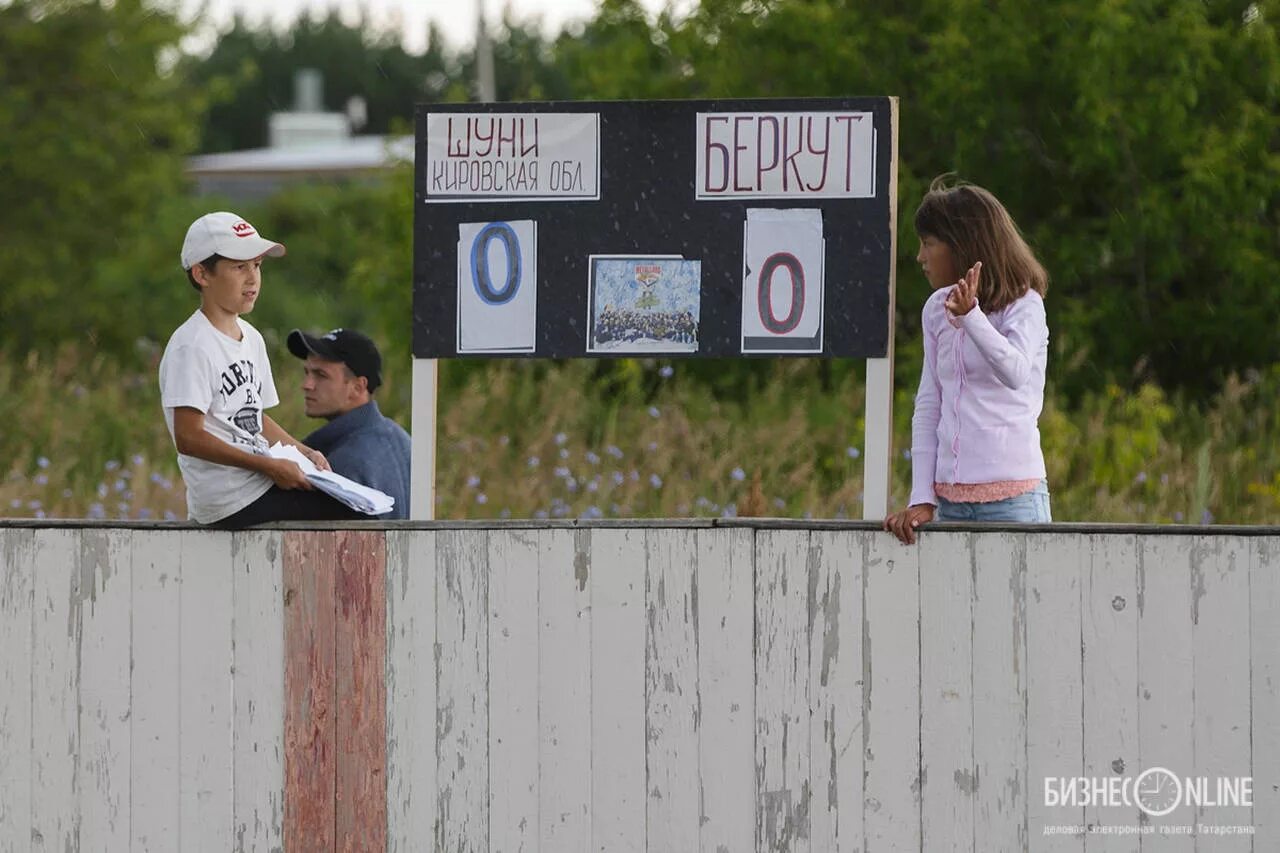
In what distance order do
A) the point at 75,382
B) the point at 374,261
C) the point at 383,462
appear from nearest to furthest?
the point at 383,462
the point at 75,382
the point at 374,261

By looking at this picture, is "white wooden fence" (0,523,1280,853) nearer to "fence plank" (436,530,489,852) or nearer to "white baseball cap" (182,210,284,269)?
"fence plank" (436,530,489,852)

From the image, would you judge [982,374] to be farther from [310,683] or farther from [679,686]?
[310,683]

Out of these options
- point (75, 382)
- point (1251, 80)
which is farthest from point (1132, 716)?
point (75, 382)

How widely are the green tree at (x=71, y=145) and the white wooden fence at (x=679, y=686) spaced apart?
1449 cm

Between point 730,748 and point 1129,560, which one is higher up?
point 1129,560

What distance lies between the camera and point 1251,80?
10414mm

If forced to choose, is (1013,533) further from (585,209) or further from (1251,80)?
(1251,80)

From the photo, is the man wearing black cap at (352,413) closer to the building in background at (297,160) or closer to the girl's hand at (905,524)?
the girl's hand at (905,524)

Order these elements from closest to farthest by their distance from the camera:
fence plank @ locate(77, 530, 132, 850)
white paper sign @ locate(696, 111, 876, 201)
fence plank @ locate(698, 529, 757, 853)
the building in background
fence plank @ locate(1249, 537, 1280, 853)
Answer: fence plank @ locate(1249, 537, 1280, 853)
fence plank @ locate(698, 529, 757, 853)
fence plank @ locate(77, 530, 132, 850)
white paper sign @ locate(696, 111, 876, 201)
the building in background

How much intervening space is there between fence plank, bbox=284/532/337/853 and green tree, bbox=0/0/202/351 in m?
14.7

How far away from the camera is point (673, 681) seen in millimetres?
4660

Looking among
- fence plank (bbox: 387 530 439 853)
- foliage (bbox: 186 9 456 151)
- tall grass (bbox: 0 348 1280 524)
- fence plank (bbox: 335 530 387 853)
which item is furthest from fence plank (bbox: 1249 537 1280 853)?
foliage (bbox: 186 9 456 151)

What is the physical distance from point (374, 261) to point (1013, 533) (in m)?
10.0

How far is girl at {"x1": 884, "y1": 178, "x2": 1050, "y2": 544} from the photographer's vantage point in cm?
474
